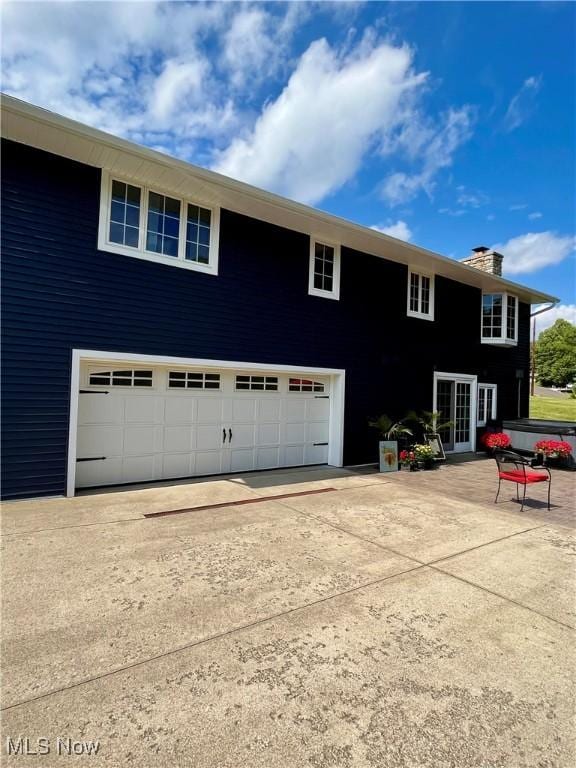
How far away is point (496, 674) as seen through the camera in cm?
226

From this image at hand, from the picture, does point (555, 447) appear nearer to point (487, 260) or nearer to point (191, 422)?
point (487, 260)

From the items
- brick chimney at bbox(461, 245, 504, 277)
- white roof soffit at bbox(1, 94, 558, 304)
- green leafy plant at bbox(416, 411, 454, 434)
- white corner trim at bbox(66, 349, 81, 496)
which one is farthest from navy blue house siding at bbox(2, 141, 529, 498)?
brick chimney at bbox(461, 245, 504, 277)

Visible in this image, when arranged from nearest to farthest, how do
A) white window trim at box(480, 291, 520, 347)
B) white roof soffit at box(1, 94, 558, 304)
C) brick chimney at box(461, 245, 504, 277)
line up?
white roof soffit at box(1, 94, 558, 304)
white window trim at box(480, 291, 520, 347)
brick chimney at box(461, 245, 504, 277)

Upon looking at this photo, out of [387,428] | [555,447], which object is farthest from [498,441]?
[387,428]

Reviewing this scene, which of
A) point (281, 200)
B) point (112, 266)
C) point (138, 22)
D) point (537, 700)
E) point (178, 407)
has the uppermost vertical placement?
point (138, 22)

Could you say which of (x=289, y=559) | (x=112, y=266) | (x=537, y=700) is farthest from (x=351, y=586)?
(x=112, y=266)

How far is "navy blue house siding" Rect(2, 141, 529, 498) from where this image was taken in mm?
5328

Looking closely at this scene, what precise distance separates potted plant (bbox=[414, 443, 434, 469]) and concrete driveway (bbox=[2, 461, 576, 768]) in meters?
3.81

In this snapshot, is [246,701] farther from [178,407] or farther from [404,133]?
[404,133]

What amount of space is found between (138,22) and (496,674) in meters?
8.32

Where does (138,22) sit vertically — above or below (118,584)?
above

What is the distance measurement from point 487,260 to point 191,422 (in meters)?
10.7

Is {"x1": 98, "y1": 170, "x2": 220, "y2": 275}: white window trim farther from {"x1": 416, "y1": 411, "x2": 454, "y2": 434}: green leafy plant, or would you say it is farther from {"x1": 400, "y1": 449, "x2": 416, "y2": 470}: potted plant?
{"x1": 416, "y1": 411, "x2": 454, "y2": 434}: green leafy plant

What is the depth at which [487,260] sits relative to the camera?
1230 centimetres
